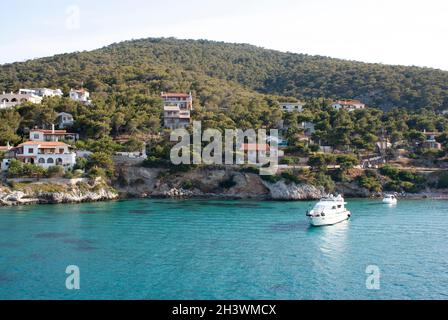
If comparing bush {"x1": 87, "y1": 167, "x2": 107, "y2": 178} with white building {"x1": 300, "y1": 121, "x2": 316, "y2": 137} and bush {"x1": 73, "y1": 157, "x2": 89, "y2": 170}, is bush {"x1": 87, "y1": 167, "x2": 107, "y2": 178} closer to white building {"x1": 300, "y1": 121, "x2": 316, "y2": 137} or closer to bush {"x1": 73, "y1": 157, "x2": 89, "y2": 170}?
bush {"x1": 73, "y1": 157, "x2": 89, "y2": 170}

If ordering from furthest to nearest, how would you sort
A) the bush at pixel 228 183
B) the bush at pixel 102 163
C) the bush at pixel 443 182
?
1. the bush at pixel 443 182
2. the bush at pixel 228 183
3. the bush at pixel 102 163

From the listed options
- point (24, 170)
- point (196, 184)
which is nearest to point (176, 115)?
point (196, 184)

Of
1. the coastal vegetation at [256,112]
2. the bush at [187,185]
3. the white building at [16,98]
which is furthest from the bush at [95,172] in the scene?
the white building at [16,98]

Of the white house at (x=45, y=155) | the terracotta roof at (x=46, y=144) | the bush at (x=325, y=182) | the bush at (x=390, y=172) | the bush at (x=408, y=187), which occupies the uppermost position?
the terracotta roof at (x=46, y=144)

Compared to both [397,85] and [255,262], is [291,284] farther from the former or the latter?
[397,85]

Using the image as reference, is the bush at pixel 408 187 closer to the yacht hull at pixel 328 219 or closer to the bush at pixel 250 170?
the bush at pixel 250 170

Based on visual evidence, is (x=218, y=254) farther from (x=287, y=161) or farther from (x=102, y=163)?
(x=287, y=161)

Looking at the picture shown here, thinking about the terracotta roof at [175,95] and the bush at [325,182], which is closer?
the bush at [325,182]
